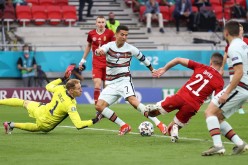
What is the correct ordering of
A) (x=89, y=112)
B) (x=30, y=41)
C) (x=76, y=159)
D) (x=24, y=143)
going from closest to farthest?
(x=76, y=159)
(x=24, y=143)
(x=89, y=112)
(x=30, y=41)

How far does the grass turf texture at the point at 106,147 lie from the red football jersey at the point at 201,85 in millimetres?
756

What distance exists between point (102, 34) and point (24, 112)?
371 centimetres

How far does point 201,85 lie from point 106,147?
2.24 m

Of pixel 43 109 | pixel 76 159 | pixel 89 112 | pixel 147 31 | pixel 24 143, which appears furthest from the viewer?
pixel 147 31

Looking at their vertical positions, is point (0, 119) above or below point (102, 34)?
below

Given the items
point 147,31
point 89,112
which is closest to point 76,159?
point 89,112

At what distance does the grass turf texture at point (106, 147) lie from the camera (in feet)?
38.5

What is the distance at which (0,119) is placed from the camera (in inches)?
811

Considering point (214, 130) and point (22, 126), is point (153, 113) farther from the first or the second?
point (214, 130)

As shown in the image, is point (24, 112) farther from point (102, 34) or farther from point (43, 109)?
point (43, 109)

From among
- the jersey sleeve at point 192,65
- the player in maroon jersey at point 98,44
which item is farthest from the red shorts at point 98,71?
the jersey sleeve at point 192,65

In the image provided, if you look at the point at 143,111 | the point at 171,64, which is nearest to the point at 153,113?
the point at 143,111

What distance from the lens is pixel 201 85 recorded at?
587 inches

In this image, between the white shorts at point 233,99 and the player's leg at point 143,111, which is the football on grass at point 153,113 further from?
the white shorts at point 233,99
